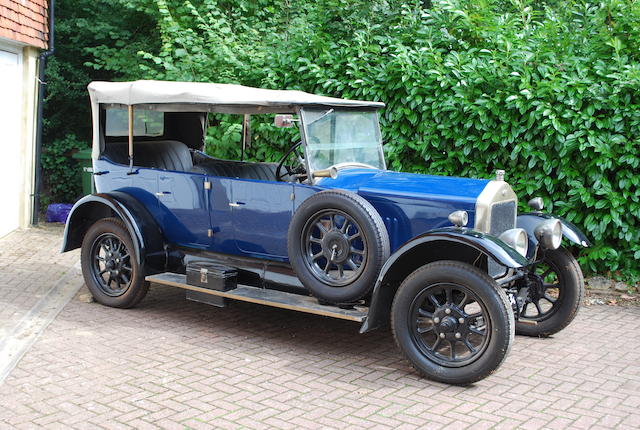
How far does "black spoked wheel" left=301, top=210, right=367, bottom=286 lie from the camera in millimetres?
5211

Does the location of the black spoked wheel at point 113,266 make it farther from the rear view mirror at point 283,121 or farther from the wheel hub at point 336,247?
the wheel hub at point 336,247

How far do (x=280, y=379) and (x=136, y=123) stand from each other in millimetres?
3437

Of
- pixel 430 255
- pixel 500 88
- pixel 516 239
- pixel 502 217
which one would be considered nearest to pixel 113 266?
pixel 430 255

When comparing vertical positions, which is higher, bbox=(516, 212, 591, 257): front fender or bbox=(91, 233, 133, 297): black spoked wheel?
bbox=(516, 212, 591, 257): front fender

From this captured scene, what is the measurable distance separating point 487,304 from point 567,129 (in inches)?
122

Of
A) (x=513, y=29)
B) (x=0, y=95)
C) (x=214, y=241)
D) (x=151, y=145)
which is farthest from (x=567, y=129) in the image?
(x=0, y=95)

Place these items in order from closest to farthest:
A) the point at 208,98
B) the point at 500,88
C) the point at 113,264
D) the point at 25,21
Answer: the point at 208,98 < the point at 113,264 < the point at 500,88 < the point at 25,21

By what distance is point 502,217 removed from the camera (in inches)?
213

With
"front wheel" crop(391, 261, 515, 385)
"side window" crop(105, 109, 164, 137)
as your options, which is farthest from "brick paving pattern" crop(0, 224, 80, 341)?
"front wheel" crop(391, 261, 515, 385)

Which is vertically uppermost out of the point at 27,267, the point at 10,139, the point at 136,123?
the point at 136,123

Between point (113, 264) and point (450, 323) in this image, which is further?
point (113, 264)

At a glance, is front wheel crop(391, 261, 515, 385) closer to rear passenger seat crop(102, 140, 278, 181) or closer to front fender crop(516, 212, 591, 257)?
Answer: front fender crop(516, 212, 591, 257)

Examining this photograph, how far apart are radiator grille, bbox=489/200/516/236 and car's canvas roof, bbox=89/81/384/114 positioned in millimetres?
1565

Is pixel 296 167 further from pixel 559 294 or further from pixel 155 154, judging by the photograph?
pixel 559 294
